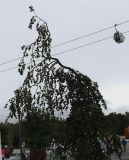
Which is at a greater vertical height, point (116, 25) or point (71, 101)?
point (116, 25)

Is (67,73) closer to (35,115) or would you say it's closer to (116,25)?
(35,115)

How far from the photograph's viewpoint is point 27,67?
1155 centimetres

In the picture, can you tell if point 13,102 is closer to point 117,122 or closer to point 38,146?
point 38,146

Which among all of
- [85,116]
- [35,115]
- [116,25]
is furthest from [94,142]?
[116,25]

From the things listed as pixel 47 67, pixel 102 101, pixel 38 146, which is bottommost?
pixel 38 146

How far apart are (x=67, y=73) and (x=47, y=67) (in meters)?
0.46

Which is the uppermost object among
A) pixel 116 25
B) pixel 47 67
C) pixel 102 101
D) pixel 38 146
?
pixel 116 25

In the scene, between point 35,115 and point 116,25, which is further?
point 116,25

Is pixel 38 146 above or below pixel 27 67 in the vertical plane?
Result: below

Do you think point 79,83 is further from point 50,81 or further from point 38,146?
point 38,146

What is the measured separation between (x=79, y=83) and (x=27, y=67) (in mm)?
1108

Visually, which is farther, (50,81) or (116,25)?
(116,25)

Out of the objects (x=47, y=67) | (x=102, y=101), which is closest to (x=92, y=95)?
(x=102, y=101)

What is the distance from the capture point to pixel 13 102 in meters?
11.6
